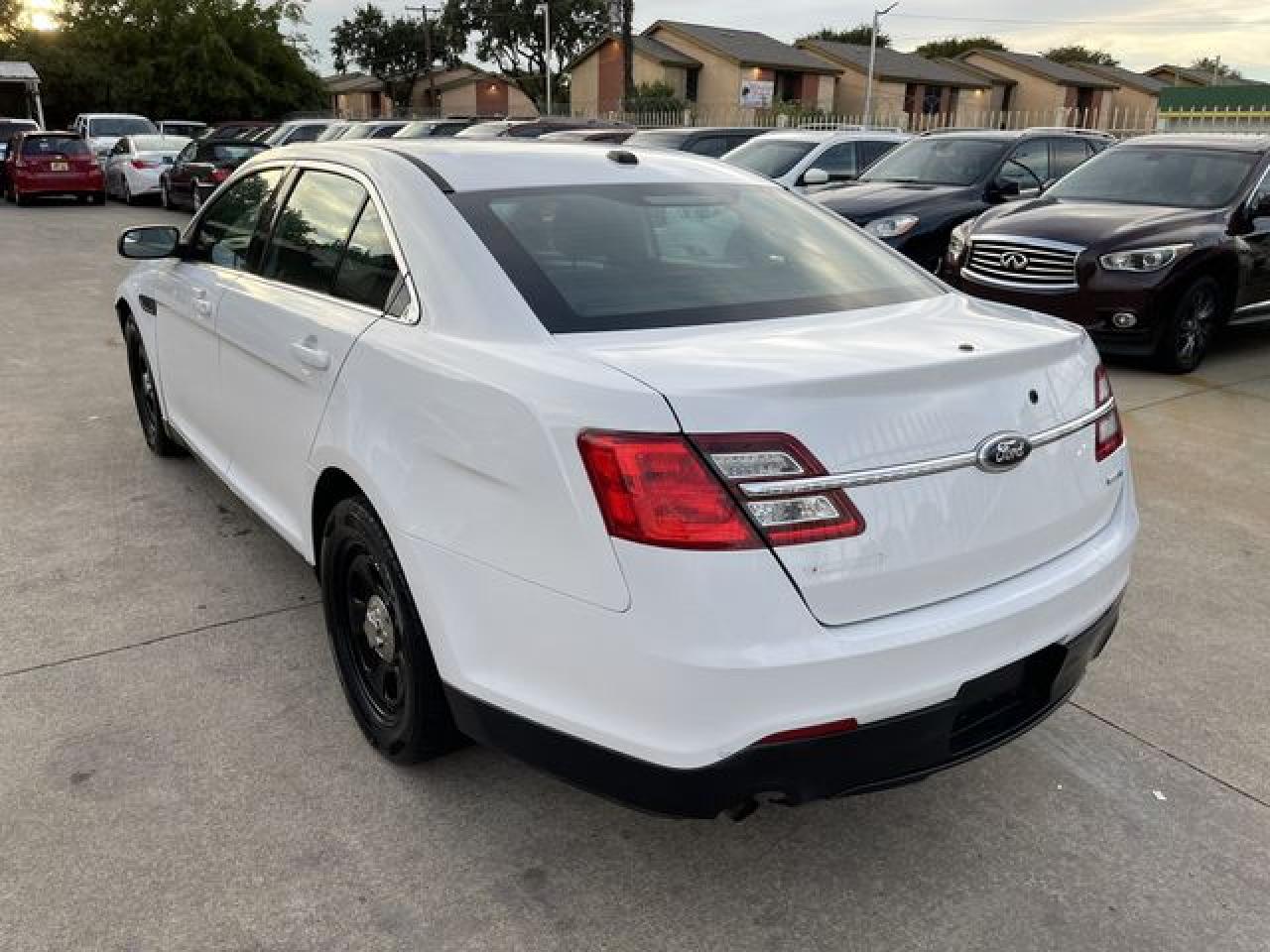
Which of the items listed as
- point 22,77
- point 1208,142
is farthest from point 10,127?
point 1208,142

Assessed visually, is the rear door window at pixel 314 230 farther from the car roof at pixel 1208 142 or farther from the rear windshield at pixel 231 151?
the rear windshield at pixel 231 151

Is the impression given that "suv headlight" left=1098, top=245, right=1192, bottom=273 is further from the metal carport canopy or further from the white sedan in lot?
the metal carport canopy

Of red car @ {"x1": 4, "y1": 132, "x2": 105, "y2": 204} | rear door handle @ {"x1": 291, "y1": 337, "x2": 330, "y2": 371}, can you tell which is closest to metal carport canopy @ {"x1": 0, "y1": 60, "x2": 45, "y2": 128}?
red car @ {"x1": 4, "y1": 132, "x2": 105, "y2": 204}

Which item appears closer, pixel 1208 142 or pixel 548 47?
pixel 1208 142

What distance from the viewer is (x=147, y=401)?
Answer: 5289 millimetres

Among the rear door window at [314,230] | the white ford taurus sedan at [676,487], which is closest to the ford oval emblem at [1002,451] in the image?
the white ford taurus sedan at [676,487]

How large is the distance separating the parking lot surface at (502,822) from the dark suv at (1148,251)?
361 centimetres

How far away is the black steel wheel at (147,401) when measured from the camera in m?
5.09

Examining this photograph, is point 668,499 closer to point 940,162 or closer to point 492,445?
point 492,445

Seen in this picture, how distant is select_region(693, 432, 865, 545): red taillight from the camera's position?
190cm

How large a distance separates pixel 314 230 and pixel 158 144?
1995 centimetres

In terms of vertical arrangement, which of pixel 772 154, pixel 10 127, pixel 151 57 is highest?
pixel 151 57

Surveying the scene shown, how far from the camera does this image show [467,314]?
244 centimetres

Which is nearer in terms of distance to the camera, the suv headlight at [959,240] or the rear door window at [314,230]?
the rear door window at [314,230]
